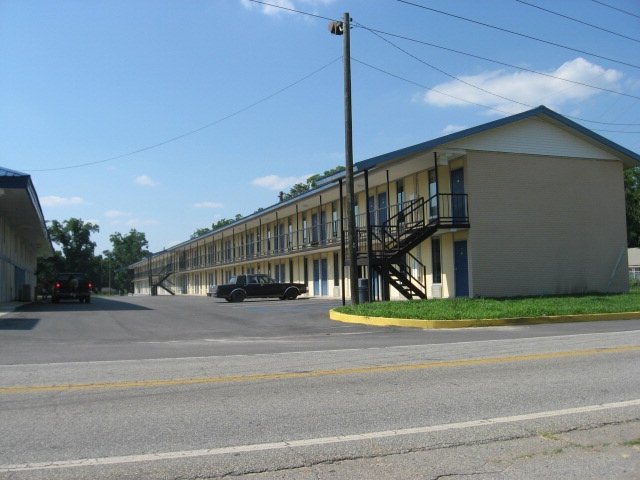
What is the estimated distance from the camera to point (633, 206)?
5741 cm

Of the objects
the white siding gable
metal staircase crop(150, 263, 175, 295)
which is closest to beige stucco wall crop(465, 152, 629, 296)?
the white siding gable

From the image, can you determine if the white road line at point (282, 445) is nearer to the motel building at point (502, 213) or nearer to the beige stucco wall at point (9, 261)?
the motel building at point (502, 213)

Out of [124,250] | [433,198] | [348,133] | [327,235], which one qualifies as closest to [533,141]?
[433,198]

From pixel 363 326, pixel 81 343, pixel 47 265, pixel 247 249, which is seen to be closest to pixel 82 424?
pixel 81 343

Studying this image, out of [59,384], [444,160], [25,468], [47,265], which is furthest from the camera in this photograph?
[47,265]

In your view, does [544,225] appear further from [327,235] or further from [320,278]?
[320,278]

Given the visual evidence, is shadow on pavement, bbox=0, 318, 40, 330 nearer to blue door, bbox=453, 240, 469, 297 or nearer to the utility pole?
the utility pole

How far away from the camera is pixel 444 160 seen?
24.5 metres

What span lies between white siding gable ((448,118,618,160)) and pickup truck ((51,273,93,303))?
75.5 feet

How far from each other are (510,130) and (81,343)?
19329 millimetres

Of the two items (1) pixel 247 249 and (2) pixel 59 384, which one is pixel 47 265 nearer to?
(1) pixel 247 249

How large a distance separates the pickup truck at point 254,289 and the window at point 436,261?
10811mm

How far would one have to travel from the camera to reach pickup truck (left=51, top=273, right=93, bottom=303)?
34500 millimetres

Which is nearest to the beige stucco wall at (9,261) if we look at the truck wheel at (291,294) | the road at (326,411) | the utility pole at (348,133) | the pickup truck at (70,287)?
the pickup truck at (70,287)
